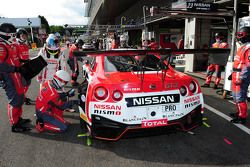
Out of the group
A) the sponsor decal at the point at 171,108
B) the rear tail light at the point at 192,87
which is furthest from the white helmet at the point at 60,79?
the rear tail light at the point at 192,87

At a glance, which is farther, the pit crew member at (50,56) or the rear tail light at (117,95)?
the pit crew member at (50,56)

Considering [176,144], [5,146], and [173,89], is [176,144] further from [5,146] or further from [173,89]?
[5,146]

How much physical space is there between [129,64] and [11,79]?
2102 millimetres

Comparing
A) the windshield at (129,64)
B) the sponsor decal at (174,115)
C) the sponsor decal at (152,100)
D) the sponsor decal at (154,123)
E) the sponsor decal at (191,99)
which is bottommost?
the sponsor decal at (154,123)

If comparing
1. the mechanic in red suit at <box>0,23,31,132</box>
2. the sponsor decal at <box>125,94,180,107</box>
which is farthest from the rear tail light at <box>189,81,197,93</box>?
the mechanic in red suit at <box>0,23,31,132</box>

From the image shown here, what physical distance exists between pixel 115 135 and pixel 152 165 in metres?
0.61

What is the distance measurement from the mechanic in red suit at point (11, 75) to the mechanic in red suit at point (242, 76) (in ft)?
13.0

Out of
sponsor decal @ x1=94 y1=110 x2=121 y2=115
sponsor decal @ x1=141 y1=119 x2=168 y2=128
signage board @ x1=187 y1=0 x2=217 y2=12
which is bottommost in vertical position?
sponsor decal @ x1=141 y1=119 x2=168 y2=128

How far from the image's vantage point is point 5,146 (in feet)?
10.8

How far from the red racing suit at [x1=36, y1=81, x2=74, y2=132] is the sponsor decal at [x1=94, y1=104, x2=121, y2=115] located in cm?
108

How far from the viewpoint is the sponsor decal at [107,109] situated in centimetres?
281

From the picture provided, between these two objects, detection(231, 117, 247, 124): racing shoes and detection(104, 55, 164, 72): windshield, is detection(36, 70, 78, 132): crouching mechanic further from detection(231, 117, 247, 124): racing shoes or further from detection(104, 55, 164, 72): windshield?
detection(231, 117, 247, 124): racing shoes

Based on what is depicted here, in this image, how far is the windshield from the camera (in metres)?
3.70

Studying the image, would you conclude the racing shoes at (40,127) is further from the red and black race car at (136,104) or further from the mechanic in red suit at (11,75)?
the red and black race car at (136,104)
